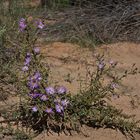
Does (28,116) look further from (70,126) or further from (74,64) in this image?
(74,64)

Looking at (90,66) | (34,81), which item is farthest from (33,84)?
(90,66)

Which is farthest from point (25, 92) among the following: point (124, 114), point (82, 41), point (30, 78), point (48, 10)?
point (48, 10)

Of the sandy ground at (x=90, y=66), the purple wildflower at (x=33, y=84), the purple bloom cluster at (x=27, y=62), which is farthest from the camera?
the sandy ground at (x=90, y=66)

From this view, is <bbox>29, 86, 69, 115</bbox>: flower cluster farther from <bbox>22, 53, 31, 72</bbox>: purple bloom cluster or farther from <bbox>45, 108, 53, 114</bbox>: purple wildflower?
<bbox>22, 53, 31, 72</bbox>: purple bloom cluster

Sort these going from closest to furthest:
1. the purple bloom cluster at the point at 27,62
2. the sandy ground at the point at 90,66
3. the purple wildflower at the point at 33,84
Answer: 1. the purple wildflower at the point at 33,84
2. the purple bloom cluster at the point at 27,62
3. the sandy ground at the point at 90,66

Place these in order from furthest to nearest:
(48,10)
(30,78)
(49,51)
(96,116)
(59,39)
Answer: (48,10) → (59,39) → (49,51) → (96,116) → (30,78)

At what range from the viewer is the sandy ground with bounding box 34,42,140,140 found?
11.0 feet

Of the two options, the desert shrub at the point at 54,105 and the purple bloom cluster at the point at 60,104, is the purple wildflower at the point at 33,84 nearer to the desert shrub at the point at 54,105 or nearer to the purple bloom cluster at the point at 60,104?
the desert shrub at the point at 54,105

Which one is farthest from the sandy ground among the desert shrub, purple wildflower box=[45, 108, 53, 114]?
purple wildflower box=[45, 108, 53, 114]

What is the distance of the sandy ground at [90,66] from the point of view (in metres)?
3.35

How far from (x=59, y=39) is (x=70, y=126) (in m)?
1.98

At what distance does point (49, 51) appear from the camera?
15.9ft

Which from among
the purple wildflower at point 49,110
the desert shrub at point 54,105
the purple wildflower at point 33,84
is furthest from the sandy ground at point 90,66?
the purple wildflower at point 33,84

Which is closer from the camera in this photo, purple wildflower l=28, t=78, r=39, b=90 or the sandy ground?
purple wildflower l=28, t=78, r=39, b=90
